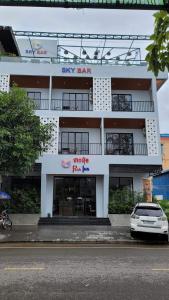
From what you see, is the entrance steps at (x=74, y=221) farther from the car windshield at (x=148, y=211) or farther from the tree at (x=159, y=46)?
the tree at (x=159, y=46)

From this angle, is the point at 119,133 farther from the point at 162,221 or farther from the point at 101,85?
the point at 162,221

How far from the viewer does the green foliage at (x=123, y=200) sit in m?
22.9

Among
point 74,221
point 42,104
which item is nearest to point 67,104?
point 42,104

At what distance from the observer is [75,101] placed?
26.1m

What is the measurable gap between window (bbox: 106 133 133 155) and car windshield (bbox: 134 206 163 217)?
939cm

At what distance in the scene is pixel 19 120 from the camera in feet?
59.2

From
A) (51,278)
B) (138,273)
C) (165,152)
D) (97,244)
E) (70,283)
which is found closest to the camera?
(70,283)

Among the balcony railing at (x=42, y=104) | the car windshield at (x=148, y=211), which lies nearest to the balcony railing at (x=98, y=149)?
the balcony railing at (x=42, y=104)

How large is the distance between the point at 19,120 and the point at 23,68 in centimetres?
794

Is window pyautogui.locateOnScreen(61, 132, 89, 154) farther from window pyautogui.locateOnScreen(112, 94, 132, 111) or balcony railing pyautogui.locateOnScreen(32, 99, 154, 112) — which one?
window pyautogui.locateOnScreen(112, 94, 132, 111)

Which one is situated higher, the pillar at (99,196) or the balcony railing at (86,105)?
the balcony railing at (86,105)

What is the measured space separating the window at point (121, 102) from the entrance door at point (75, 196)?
5.84m

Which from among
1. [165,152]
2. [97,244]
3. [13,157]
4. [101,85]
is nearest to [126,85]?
[101,85]

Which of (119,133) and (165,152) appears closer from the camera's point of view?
(119,133)
